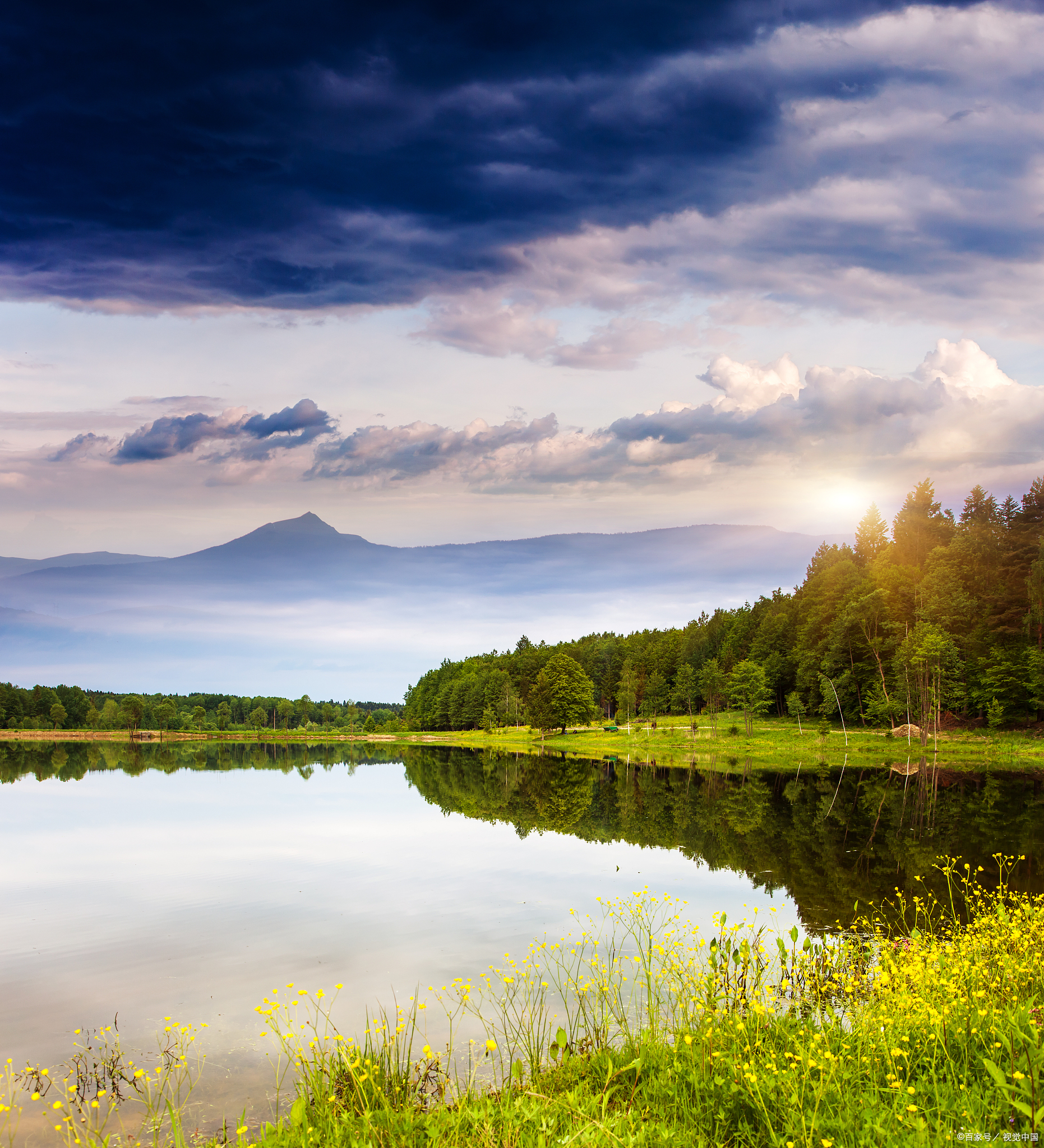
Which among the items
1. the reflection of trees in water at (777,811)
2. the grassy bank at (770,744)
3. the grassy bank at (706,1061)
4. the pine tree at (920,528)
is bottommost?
the grassy bank at (770,744)

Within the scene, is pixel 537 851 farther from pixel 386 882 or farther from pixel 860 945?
pixel 860 945

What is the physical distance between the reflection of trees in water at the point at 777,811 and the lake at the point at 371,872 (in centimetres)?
22

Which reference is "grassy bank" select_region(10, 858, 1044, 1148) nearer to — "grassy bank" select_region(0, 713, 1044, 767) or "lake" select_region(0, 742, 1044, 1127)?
"lake" select_region(0, 742, 1044, 1127)

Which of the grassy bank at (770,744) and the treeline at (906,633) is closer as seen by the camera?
the grassy bank at (770,744)

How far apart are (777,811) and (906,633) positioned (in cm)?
5894

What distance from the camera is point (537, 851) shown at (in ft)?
106

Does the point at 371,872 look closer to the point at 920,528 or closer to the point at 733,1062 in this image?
the point at 733,1062

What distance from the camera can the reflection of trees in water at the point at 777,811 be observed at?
25.6 metres

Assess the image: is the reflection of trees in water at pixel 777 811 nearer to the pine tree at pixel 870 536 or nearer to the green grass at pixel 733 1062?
the green grass at pixel 733 1062

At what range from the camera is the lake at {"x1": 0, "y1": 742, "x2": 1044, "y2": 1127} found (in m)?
15.9

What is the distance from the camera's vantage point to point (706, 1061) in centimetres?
889

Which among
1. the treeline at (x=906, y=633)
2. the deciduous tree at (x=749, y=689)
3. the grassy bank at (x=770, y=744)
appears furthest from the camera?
the deciduous tree at (x=749, y=689)

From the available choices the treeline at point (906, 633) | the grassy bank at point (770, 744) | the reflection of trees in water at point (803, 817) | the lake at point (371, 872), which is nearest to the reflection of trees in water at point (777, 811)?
the reflection of trees in water at point (803, 817)

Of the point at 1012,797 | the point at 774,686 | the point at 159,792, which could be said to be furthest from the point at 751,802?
the point at 774,686
